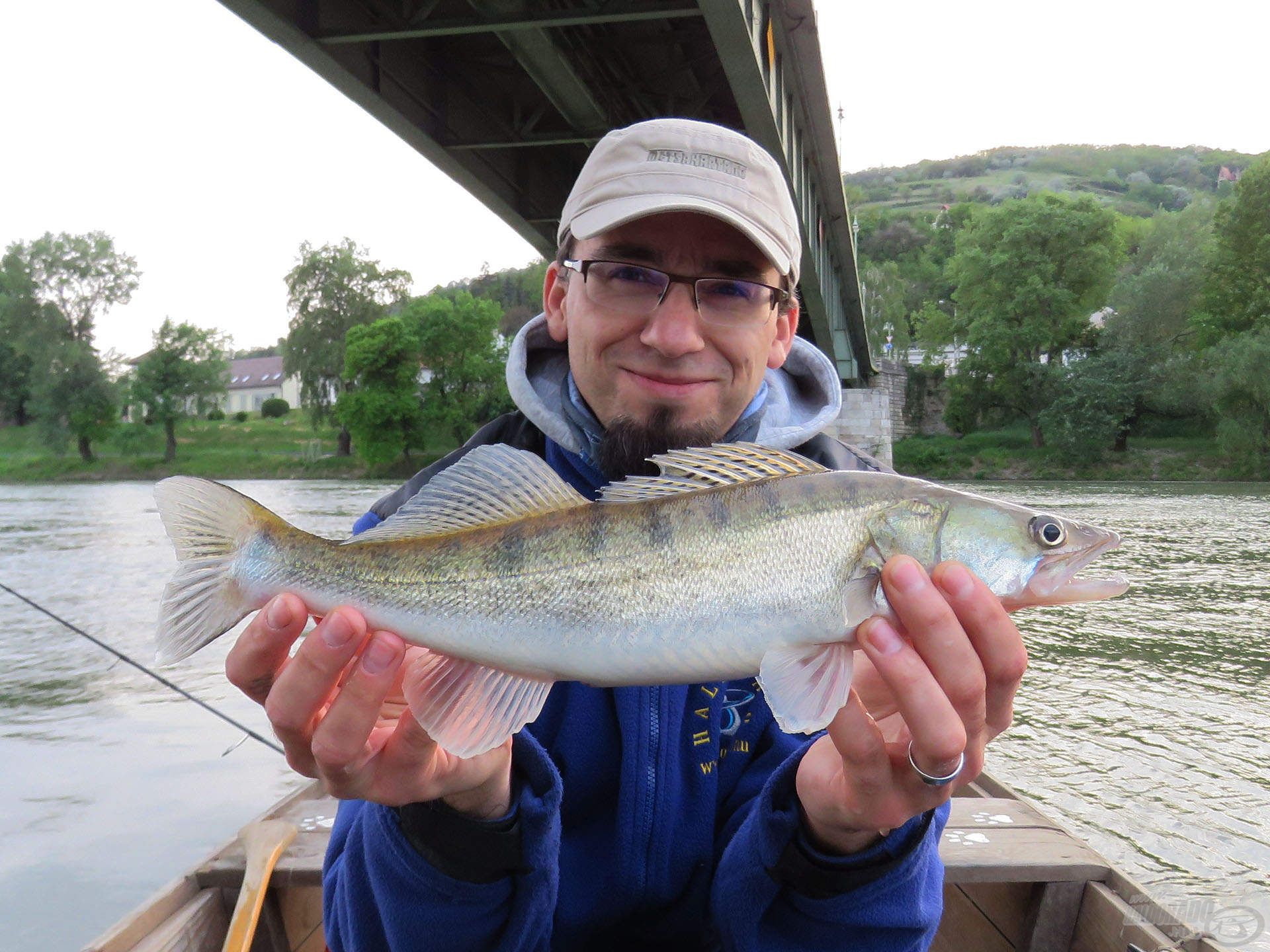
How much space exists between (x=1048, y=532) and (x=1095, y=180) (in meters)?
202

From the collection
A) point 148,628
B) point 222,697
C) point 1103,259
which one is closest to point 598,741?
point 222,697

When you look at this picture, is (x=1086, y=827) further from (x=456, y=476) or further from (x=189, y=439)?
(x=189, y=439)

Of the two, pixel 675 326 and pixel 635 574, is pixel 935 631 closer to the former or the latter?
pixel 635 574

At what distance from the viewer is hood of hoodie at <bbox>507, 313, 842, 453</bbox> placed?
325 cm

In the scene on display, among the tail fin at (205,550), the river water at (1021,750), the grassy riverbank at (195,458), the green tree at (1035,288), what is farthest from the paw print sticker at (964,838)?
the green tree at (1035,288)

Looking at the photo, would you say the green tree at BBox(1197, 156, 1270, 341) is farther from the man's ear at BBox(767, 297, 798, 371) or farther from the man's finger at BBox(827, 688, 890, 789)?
the man's finger at BBox(827, 688, 890, 789)

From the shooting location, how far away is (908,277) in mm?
103938

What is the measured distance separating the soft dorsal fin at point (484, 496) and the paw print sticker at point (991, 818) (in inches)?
111

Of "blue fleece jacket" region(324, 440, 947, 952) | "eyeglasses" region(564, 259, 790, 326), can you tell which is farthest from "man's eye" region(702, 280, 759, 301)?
"blue fleece jacket" region(324, 440, 947, 952)

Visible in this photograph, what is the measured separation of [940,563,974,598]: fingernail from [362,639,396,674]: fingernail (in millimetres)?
1218

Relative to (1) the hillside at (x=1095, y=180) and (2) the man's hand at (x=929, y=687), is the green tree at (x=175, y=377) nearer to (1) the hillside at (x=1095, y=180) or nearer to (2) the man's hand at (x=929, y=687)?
(2) the man's hand at (x=929, y=687)

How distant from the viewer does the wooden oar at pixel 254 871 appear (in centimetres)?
327

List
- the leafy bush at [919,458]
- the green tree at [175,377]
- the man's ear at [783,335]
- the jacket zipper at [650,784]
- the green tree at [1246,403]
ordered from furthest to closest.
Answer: the green tree at [175,377] → the leafy bush at [919,458] → the green tree at [1246,403] → the man's ear at [783,335] → the jacket zipper at [650,784]

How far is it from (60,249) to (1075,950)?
65569mm
